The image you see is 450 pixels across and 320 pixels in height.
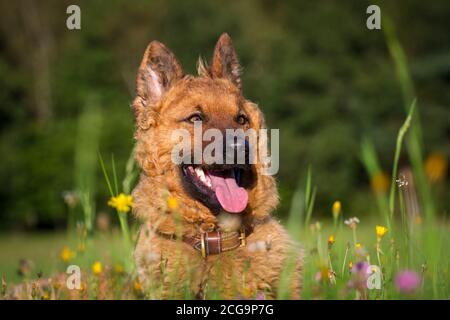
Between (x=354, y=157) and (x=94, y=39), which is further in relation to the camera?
(x=94, y=39)

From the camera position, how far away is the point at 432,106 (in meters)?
32.9

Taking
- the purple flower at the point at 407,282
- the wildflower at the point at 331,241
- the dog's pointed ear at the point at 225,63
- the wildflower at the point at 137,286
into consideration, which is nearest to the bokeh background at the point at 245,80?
the dog's pointed ear at the point at 225,63

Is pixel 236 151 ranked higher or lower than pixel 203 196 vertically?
higher

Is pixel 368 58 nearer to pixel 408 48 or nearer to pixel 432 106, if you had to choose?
pixel 408 48

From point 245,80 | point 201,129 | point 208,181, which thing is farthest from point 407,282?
point 245,80

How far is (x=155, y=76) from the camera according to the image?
18.5 feet

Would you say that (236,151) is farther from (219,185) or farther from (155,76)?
(155,76)

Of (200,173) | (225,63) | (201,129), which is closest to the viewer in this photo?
(200,173)

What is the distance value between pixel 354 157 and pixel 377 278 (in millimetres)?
29884

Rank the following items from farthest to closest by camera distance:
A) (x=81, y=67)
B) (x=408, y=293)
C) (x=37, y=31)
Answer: (x=37, y=31) → (x=81, y=67) → (x=408, y=293)

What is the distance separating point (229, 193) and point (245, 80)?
2996 centimetres

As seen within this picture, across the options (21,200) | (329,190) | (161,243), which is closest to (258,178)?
(161,243)

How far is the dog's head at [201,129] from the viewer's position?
17.2ft

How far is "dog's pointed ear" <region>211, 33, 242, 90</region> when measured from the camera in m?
5.84
